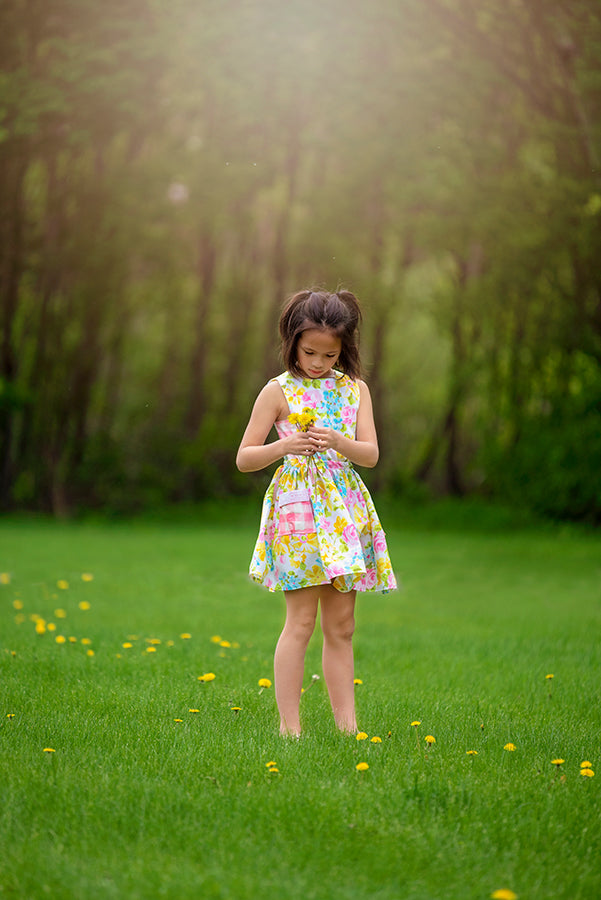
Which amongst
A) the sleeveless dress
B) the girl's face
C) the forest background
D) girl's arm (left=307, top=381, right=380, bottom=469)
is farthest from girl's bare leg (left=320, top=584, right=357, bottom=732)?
the forest background

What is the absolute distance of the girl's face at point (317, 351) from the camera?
3.92m

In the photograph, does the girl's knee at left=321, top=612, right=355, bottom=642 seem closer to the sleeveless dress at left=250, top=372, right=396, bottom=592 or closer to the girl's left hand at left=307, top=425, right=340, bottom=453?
the sleeveless dress at left=250, top=372, right=396, bottom=592

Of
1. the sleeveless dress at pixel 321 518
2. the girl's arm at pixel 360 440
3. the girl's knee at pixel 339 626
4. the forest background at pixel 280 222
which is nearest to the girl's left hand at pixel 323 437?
the girl's arm at pixel 360 440

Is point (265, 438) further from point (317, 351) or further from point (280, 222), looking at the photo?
point (280, 222)

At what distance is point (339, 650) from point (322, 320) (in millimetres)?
1335

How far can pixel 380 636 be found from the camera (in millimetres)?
7070

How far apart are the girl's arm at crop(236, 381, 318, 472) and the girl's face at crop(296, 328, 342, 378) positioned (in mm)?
152

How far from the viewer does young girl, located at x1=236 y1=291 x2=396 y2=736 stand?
3859mm

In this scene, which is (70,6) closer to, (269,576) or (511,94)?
(511,94)

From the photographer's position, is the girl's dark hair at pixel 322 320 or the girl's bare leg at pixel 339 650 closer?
the girl's dark hair at pixel 322 320

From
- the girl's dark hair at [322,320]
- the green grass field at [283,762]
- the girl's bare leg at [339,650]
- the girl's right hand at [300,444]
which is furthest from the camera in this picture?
the girl's bare leg at [339,650]

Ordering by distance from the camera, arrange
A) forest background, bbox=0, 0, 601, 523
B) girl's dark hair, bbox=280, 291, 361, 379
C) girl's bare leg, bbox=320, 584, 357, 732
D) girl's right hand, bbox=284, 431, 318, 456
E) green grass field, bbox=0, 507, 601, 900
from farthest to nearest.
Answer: forest background, bbox=0, 0, 601, 523 → girl's bare leg, bbox=320, 584, 357, 732 → girl's dark hair, bbox=280, 291, 361, 379 → girl's right hand, bbox=284, 431, 318, 456 → green grass field, bbox=0, 507, 601, 900

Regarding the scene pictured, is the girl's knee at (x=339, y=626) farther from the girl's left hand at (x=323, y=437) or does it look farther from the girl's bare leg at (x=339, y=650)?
the girl's left hand at (x=323, y=437)

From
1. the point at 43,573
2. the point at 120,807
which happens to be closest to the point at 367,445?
the point at 120,807
